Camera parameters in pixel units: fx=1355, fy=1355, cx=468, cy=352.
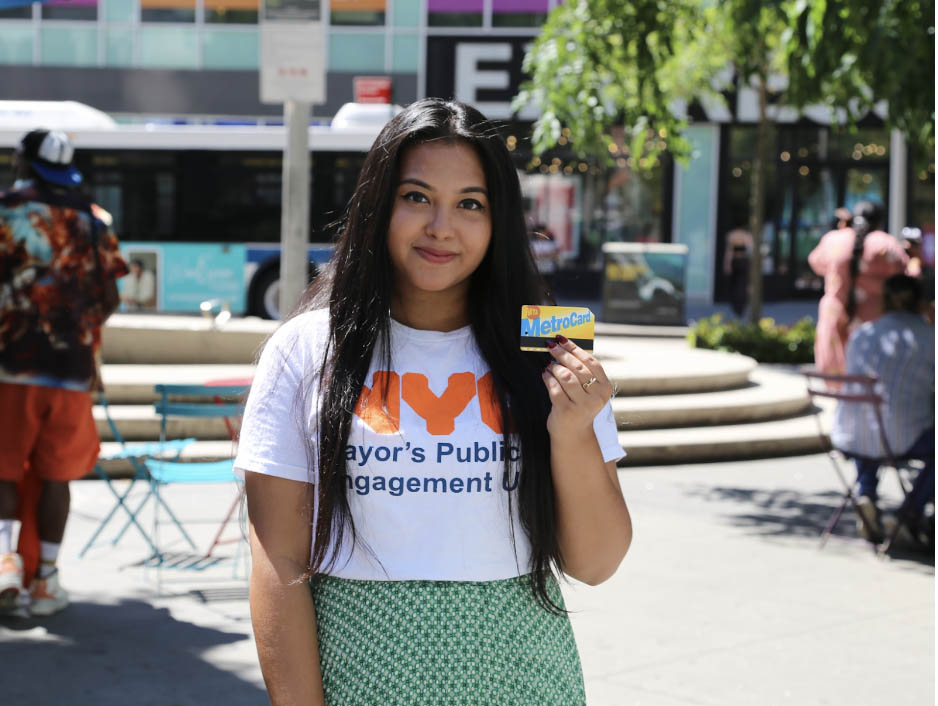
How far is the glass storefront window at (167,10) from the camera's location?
85.8 feet

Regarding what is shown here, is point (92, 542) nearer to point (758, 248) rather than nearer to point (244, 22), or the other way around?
point (758, 248)

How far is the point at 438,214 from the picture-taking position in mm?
2125

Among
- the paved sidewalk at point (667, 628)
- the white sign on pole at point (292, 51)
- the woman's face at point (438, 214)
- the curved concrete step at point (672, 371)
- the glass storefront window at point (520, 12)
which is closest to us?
the woman's face at point (438, 214)

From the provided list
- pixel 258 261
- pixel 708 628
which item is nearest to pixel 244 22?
pixel 258 261

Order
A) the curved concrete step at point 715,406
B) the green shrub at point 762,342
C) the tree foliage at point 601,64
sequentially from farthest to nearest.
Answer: the green shrub at point 762,342 → the curved concrete step at point 715,406 → the tree foliage at point 601,64

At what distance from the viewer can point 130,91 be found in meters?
26.2

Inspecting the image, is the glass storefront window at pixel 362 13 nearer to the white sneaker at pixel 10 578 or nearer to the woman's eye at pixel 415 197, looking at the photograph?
the white sneaker at pixel 10 578

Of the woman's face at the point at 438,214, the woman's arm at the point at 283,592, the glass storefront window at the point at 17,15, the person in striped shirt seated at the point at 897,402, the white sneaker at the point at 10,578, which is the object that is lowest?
the white sneaker at the point at 10,578

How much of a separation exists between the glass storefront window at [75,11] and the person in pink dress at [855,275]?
1950 cm

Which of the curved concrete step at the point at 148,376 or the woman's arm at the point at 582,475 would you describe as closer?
the woman's arm at the point at 582,475

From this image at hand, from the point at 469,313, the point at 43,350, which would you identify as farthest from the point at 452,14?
the point at 469,313

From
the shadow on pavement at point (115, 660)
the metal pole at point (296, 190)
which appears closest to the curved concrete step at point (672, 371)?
the metal pole at point (296, 190)

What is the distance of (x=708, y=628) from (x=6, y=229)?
330 cm

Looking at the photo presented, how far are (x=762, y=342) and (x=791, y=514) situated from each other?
788 cm
